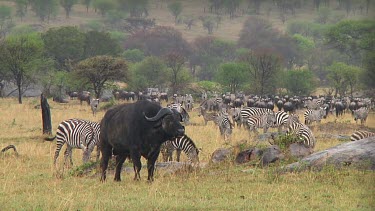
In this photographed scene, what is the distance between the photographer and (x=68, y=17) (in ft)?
506

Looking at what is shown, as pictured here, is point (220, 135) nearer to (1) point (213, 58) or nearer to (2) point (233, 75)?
(2) point (233, 75)

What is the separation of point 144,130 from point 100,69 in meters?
39.3

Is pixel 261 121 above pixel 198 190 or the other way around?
the other way around

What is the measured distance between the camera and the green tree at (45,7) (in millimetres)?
143125

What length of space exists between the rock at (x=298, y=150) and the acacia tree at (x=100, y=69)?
Result: 119 ft

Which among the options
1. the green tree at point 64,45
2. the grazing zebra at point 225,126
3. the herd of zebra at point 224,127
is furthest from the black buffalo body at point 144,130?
the green tree at point 64,45

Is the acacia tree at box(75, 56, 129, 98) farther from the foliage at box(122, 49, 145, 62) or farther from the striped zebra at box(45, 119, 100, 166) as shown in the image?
the foliage at box(122, 49, 145, 62)

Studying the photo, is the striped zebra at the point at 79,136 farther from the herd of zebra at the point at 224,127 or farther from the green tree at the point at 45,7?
the green tree at the point at 45,7

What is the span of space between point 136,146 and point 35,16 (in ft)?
488

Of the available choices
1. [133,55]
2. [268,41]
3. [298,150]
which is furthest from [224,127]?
[268,41]

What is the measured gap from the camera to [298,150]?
15.8 meters

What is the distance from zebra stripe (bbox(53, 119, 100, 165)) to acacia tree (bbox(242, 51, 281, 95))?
185ft

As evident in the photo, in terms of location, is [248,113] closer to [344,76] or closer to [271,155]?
[271,155]

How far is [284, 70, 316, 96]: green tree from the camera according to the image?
74312 millimetres
